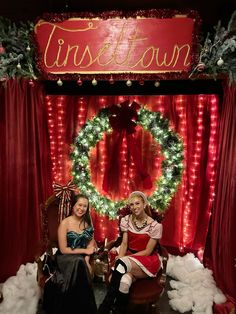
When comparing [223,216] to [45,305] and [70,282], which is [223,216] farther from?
[45,305]

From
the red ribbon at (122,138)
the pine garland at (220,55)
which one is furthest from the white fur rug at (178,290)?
the pine garland at (220,55)

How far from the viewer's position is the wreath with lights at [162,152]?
199 inches

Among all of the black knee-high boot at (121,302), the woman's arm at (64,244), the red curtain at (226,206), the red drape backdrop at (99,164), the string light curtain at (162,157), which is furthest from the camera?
the string light curtain at (162,157)

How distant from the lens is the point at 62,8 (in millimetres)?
4926

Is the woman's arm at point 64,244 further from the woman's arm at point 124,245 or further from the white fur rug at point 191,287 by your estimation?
the white fur rug at point 191,287

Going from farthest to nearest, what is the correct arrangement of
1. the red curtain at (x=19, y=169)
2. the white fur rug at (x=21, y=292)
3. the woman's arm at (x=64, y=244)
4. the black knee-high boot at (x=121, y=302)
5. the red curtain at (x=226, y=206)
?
1. the red curtain at (x=19, y=169)
2. the red curtain at (x=226, y=206)
3. the white fur rug at (x=21, y=292)
4. the woman's arm at (x=64, y=244)
5. the black knee-high boot at (x=121, y=302)

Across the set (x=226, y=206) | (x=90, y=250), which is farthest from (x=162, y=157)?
(x=90, y=250)

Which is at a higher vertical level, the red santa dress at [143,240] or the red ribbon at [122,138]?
the red ribbon at [122,138]

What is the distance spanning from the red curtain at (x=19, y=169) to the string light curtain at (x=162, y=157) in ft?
2.40

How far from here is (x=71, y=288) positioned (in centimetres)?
360

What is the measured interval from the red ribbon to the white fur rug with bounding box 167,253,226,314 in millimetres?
1254

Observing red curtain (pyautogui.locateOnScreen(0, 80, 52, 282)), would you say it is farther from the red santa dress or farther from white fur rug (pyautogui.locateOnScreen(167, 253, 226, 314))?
white fur rug (pyautogui.locateOnScreen(167, 253, 226, 314))

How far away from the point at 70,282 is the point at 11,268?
4.72 ft

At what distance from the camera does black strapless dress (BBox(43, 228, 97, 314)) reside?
358cm
